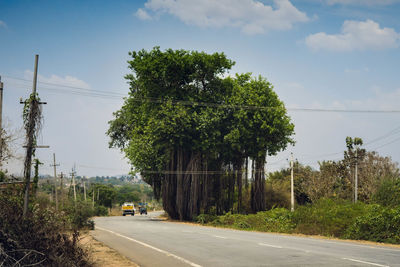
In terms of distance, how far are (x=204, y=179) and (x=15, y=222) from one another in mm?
33065

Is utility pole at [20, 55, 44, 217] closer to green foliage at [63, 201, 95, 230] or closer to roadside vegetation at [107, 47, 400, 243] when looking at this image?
green foliage at [63, 201, 95, 230]

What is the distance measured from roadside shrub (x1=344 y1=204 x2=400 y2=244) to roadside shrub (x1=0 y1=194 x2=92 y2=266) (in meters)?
14.1

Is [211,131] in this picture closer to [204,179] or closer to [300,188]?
[204,179]

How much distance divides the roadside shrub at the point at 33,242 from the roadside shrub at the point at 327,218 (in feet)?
53.4

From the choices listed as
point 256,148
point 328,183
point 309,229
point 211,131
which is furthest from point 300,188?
point 309,229

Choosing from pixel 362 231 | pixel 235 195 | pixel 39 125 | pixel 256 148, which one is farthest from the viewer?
pixel 235 195

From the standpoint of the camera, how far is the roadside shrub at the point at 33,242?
7664 millimetres

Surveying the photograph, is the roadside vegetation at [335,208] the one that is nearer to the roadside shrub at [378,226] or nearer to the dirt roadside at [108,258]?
the roadside shrub at [378,226]

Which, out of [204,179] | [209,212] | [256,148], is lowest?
[209,212]

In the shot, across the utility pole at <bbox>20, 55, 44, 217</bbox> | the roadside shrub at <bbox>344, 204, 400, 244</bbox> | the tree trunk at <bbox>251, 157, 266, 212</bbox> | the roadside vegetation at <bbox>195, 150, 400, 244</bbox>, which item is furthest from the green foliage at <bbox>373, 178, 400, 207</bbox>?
the utility pole at <bbox>20, 55, 44, 217</bbox>

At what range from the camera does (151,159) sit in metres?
39.5

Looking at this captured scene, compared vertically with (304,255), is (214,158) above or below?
above

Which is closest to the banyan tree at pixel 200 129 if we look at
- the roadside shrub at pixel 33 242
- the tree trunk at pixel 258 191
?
the tree trunk at pixel 258 191

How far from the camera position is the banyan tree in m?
38.1
